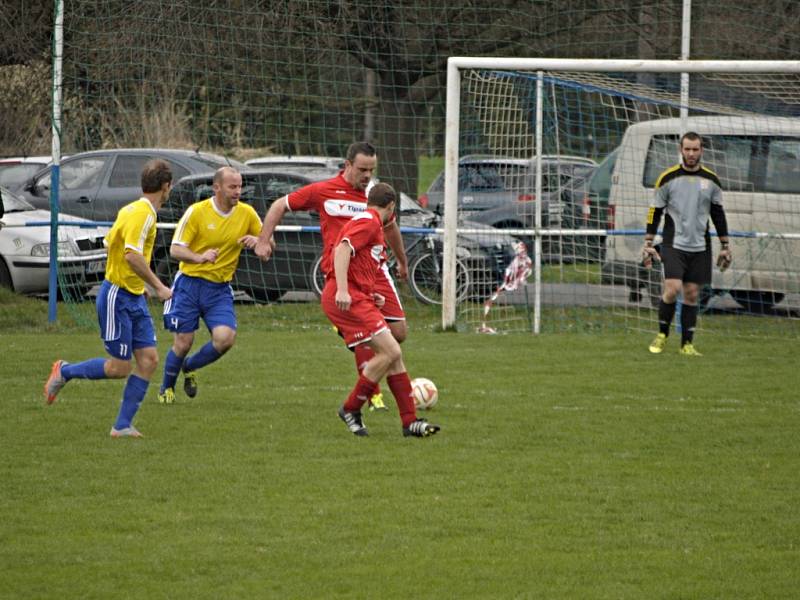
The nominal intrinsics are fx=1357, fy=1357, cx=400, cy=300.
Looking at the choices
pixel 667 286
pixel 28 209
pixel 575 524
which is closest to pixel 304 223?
pixel 28 209

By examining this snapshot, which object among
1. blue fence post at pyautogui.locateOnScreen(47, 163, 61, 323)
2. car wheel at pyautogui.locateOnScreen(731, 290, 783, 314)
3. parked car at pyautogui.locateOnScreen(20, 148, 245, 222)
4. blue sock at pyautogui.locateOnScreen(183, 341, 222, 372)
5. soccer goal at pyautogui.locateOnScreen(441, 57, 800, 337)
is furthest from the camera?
parked car at pyautogui.locateOnScreen(20, 148, 245, 222)

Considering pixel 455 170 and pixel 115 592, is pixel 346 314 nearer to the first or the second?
pixel 115 592

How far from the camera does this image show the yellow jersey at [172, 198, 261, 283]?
31.2 feet

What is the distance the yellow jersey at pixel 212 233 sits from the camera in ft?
31.2

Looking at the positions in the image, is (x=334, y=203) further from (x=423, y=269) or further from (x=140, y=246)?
(x=423, y=269)

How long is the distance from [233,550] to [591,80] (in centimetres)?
1026

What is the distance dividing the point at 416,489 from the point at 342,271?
5.35ft

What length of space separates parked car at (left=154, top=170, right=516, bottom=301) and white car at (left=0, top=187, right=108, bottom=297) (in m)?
0.79

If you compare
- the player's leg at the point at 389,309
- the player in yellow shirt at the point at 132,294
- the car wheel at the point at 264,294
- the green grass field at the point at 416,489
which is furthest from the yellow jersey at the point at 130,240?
the car wheel at the point at 264,294

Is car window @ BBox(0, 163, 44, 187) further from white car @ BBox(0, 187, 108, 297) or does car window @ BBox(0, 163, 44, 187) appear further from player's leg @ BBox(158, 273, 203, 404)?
player's leg @ BBox(158, 273, 203, 404)

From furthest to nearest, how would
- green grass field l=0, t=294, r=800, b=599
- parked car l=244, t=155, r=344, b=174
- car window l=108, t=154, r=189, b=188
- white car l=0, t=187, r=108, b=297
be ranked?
parked car l=244, t=155, r=344, b=174 < car window l=108, t=154, r=189, b=188 < white car l=0, t=187, r=108, b=297 < green grass field l=0, t=294, r=800, b=599

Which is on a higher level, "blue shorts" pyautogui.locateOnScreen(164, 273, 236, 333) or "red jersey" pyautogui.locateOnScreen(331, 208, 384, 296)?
"red jersey" pyautogui.locateOnScreen(331, 208, 384, 296)

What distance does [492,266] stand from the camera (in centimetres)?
1546

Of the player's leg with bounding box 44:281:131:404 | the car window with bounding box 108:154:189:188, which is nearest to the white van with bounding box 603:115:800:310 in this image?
the car window with bounding box 108:154:189:188
